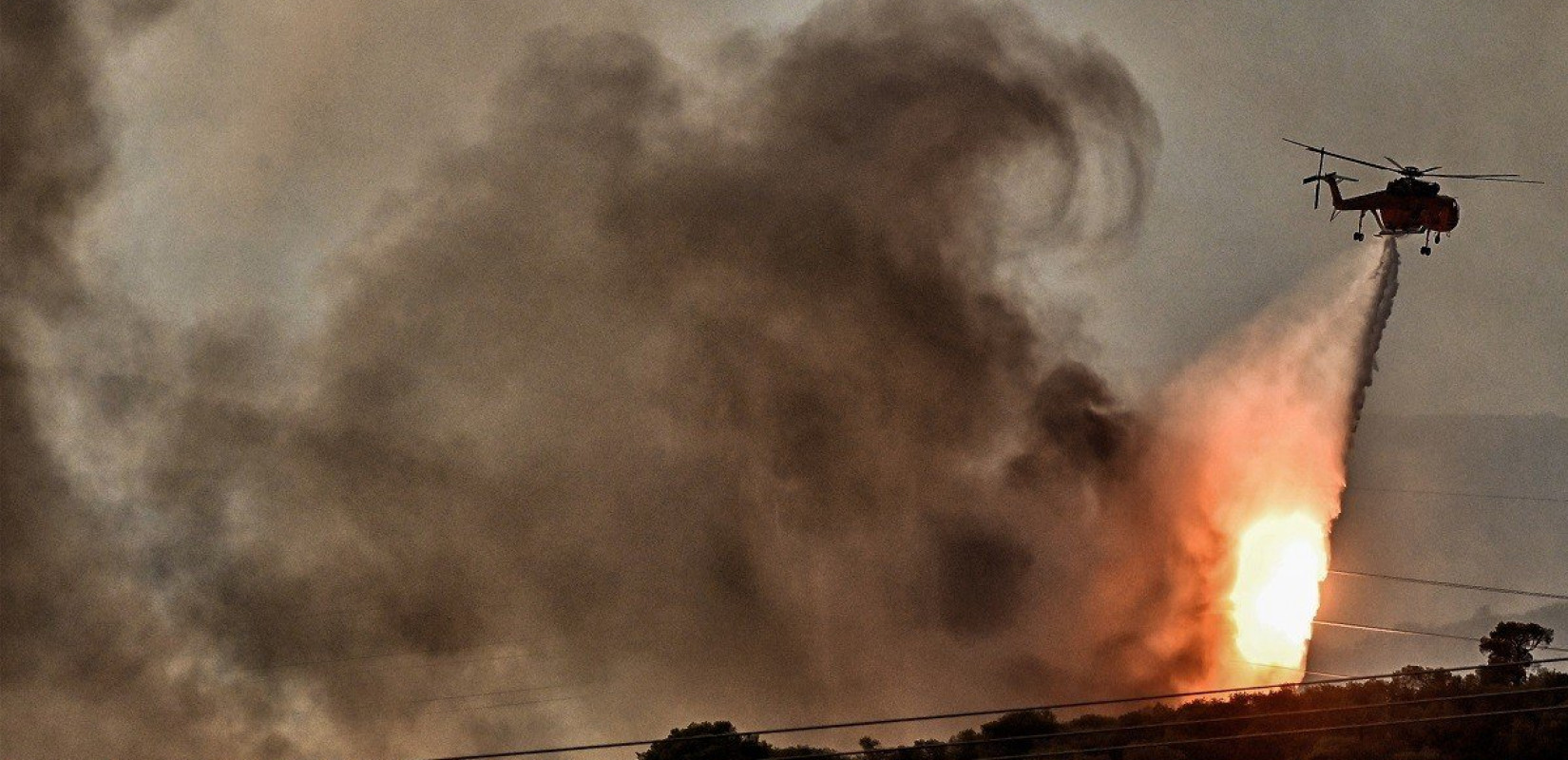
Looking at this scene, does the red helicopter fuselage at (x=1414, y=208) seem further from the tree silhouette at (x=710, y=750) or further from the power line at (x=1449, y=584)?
the power line at (x=1449, y=584)

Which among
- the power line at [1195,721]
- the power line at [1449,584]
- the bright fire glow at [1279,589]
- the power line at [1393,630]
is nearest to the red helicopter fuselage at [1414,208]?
the bright fire glow at [1279,589]

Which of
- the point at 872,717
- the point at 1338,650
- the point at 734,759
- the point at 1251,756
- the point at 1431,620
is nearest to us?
the point at 1251,756

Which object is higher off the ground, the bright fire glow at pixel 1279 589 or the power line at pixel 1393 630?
the power line at pixel 1393 630

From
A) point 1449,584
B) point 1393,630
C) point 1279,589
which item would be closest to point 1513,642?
point 1279,589

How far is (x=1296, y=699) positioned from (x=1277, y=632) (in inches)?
832

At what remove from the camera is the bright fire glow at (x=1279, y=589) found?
254ft

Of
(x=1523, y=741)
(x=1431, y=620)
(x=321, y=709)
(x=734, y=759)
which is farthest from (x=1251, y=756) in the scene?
(x=1431, y=620)

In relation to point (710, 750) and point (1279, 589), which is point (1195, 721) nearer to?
point (710, 750)

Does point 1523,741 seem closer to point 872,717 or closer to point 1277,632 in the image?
point 1277,632

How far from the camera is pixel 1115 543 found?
269ft

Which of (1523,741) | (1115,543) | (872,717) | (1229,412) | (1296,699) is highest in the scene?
(1229,412)

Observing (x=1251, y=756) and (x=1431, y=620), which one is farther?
(x=1431, y=620)

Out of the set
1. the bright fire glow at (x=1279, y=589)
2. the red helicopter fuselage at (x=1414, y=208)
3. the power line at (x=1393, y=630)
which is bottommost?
the bright fire glow at (x=1279, y=589)

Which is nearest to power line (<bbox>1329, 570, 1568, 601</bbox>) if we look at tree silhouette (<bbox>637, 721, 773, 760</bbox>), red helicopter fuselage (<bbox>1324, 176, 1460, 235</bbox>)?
red helicopter fuselage (<bbox>1324, 176, 1460, 235</bbox>)
